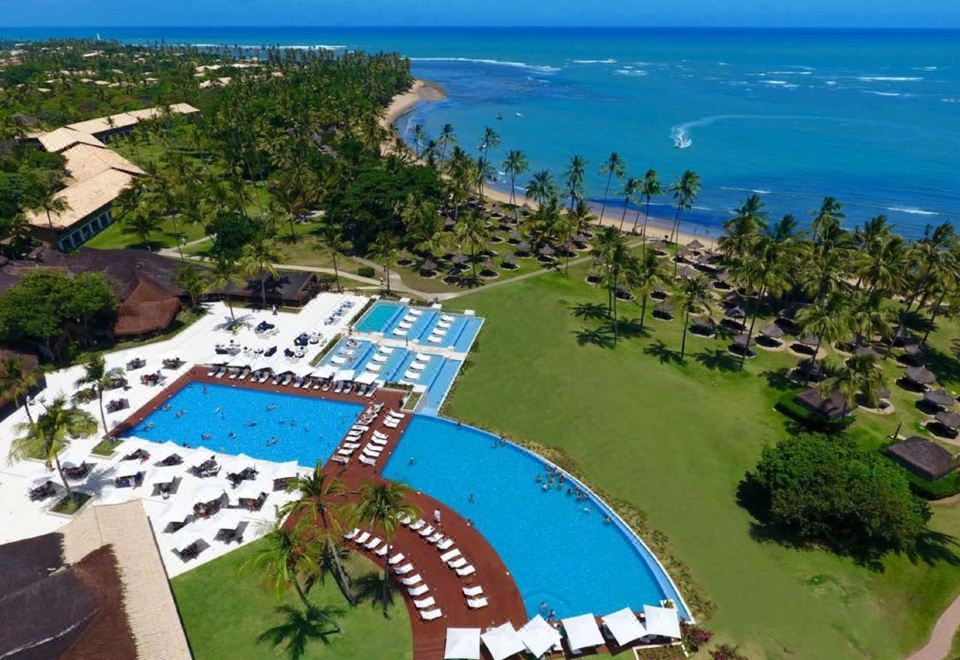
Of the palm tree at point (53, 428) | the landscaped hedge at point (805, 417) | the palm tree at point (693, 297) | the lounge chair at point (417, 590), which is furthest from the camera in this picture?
the palm tree at point (693, 297)

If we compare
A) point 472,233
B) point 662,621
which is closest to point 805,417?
point 662,621

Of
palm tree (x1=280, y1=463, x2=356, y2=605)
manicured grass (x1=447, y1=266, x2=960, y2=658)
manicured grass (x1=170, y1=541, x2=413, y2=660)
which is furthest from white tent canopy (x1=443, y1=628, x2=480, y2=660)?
manicured grass (x1=447, y1=266, x2=960, y2=658)

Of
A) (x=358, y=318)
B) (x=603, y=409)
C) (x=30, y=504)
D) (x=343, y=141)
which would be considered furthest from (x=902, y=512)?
(x=343, y=141)

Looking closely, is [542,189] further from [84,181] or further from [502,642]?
[84,181]

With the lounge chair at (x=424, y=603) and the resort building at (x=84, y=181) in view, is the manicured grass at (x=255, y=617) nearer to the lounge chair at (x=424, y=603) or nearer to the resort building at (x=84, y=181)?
the lounge chair at (x=424, y=603)

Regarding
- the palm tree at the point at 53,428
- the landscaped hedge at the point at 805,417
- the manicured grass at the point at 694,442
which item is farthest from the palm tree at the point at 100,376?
the landscaped hedge at the point at 805,417

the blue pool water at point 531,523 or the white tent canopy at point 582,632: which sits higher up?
the white tent canopy at point 582,632
